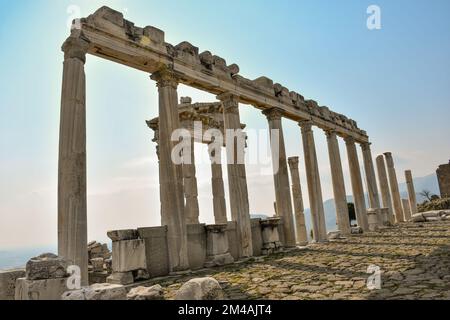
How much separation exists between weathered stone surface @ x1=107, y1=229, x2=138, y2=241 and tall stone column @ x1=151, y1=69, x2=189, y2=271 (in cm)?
117

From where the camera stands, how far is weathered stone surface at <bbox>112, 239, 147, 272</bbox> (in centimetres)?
780

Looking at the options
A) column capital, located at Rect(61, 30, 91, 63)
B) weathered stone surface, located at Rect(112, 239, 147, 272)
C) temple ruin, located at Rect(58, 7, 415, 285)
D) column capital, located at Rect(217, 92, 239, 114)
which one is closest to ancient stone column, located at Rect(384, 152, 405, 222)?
temple ruin, located at Rect(58, 7, 415, 285)

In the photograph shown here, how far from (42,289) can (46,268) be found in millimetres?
292

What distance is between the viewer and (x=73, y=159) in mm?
7379

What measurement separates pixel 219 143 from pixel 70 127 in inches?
452

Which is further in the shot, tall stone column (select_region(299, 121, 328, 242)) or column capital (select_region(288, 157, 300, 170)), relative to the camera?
column capital (select_region(288, 157, 300, 170))

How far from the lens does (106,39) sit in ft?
28.0

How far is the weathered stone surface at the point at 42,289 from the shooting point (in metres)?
4.51

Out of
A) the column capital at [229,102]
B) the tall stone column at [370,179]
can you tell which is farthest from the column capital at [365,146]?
the column capital at [229,102]

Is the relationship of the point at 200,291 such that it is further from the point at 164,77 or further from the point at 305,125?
the point at 305,125

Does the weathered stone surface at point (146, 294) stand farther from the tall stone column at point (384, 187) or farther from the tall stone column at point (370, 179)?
the tall stone column at point (384, 187)

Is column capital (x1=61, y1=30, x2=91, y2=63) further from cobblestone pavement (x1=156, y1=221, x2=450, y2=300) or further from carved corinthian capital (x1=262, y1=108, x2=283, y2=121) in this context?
carved corinthian capital (x1=262, y1=108, x2=283, y2=121)
